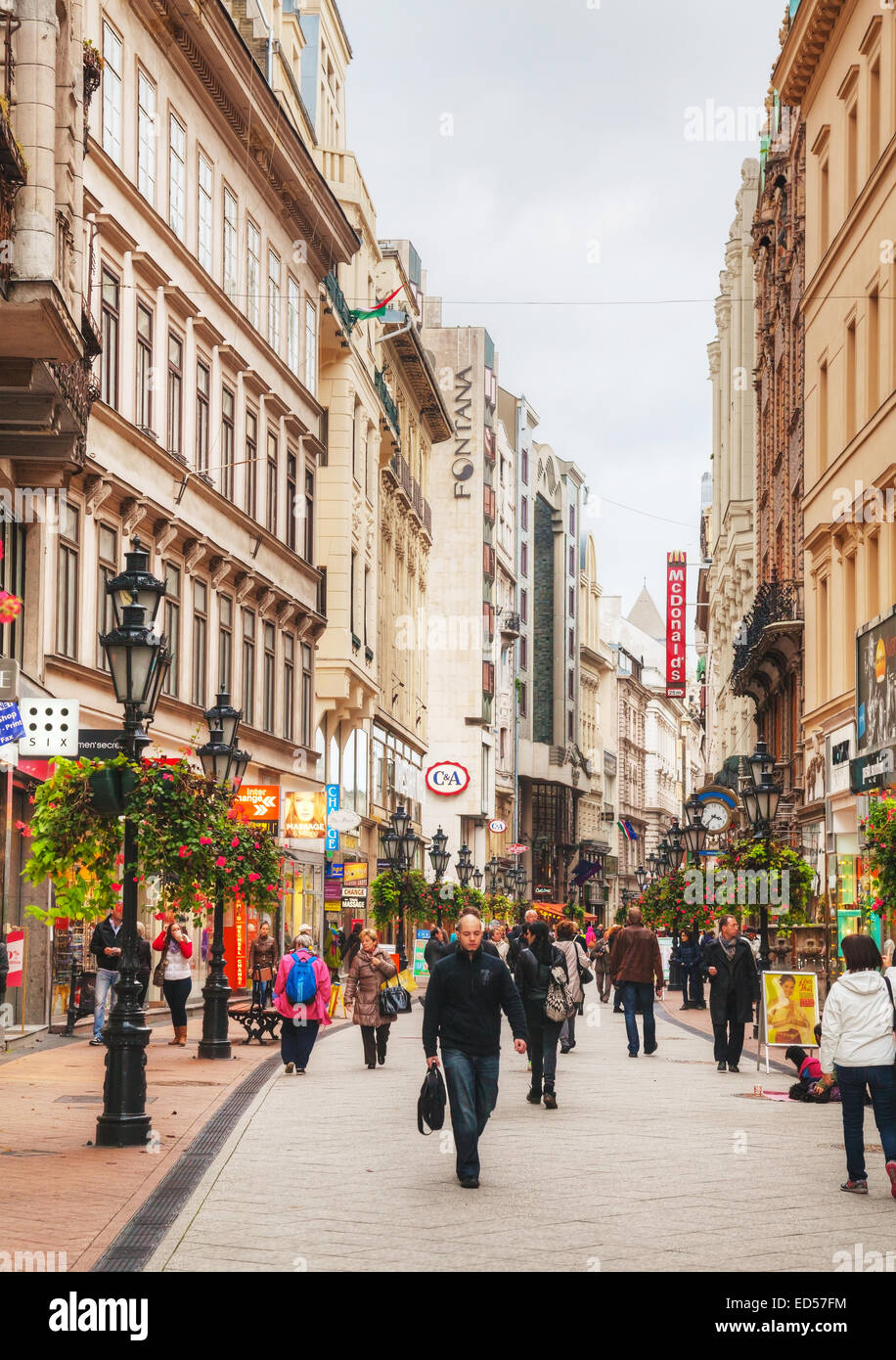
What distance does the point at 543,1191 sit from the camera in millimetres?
11922

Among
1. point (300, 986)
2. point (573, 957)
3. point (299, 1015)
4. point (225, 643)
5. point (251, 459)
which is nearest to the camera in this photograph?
point (299, 1015)

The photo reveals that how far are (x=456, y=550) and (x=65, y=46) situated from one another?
253 ft

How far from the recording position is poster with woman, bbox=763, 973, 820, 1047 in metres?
20.8

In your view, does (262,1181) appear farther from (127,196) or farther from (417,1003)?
(417,1003)

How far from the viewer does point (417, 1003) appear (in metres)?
44.5

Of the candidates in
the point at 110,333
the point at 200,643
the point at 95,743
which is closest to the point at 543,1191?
the point at 95,743

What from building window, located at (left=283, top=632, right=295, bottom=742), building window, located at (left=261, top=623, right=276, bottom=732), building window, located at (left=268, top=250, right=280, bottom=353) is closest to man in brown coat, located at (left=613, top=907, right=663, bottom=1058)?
building window, located at (left=261, top=623, right=276, bottom=732)

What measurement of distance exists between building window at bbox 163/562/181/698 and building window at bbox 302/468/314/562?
1232 centimetres

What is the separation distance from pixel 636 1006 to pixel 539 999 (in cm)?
672

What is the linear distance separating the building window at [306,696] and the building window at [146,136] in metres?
16.4

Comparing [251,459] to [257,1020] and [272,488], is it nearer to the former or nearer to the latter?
[272,488]

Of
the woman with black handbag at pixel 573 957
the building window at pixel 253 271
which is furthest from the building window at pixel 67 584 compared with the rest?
the building window at pixel 253 271

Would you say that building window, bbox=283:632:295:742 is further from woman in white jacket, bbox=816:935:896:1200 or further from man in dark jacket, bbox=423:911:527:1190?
woman in white jacket, bbox=816:935:896:1200
